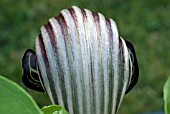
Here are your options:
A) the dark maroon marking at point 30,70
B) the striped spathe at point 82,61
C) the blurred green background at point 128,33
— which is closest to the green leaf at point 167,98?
the striped spathe at point 82,61

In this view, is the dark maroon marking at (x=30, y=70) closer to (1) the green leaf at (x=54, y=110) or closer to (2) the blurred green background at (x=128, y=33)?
(1) the green leaf at (x=54, y=110)

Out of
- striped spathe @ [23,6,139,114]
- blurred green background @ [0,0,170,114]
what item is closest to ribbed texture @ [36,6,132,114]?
striped spathe @ [23,6,139,114]

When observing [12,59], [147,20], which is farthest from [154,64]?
[12,59]

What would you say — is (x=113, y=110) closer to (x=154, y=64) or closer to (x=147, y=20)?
(x=154, y=64)

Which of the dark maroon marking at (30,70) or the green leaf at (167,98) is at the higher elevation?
the dark maroon marking at (30,70)

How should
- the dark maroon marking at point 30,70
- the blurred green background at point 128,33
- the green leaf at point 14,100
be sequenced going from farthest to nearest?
the blurred green background at point 128,33
the dark maroon marking at point 30,70
the green leaf at point 14,100
